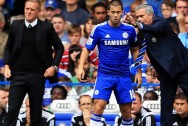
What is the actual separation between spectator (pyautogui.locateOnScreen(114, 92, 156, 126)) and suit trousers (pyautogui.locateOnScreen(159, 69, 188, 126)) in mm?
1369

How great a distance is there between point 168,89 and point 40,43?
2.14 m

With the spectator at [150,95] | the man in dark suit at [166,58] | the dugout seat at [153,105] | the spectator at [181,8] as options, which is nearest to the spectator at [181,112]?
the dugout seat at [153,105]

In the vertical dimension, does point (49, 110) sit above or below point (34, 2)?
below

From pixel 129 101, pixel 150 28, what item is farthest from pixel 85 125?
pixel 150 28

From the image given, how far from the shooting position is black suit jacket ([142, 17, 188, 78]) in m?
12.0

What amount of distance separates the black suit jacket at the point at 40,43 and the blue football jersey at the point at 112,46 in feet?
2.24

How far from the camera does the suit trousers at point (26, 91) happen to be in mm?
12070

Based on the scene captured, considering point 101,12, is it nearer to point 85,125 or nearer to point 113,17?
point 85,125

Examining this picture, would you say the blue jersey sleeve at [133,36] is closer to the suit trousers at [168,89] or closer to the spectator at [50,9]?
the suit trousers at [168,89]

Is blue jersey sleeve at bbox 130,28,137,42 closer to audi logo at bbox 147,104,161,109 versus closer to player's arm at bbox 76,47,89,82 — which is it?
player's arm at bbox 76,47,89,82

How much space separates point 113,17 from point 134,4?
5.30 m

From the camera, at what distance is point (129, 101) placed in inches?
470

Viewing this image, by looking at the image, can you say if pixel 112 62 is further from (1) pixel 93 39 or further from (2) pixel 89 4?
(2) pixel 89 4

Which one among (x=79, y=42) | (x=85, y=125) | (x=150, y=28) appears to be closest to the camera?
(x=150, y=28)
